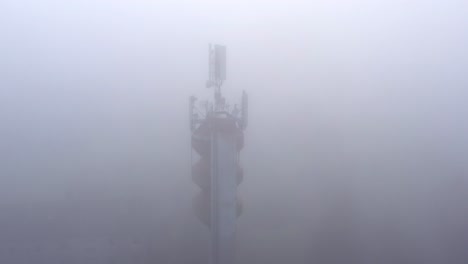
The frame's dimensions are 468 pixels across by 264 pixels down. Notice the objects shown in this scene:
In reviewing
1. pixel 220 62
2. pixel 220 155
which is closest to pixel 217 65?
pixel 220 62

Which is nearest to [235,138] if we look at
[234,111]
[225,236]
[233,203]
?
[234,111]

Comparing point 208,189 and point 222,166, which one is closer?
point 222,166

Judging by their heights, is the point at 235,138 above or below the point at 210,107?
below

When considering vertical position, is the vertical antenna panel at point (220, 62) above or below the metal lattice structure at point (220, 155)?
above

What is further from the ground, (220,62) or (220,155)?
(220,62)

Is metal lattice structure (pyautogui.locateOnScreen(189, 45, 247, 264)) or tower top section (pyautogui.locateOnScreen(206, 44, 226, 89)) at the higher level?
tower top section (pyautogui.locateOnScreen(206, 44, 226, 89))

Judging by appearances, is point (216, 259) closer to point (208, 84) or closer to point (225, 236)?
point (225, 236)

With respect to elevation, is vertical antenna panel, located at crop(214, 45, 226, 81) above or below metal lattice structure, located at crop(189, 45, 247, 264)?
above

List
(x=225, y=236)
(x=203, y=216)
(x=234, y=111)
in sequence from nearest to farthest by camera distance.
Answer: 1. (x=225, y=236)
2. (x=234, y=111)
3. (x=203, y=216)

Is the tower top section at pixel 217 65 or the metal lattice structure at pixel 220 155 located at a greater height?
the tower top section at pixel 217 65

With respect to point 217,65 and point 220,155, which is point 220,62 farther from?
point 220,155

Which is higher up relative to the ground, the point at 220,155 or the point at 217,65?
the point at 217,65
